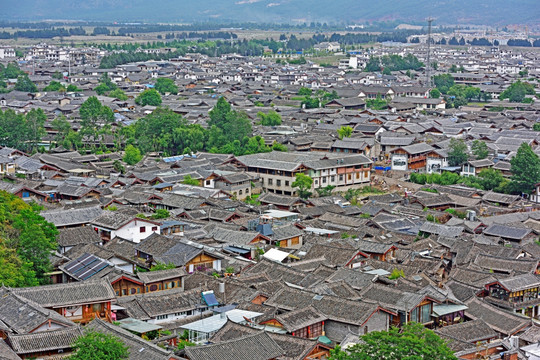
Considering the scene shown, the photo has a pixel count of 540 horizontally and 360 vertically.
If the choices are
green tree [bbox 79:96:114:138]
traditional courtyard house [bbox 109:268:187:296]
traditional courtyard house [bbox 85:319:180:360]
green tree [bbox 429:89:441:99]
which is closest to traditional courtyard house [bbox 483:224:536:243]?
traditional courtyard house [bbox 109:268:187:296]

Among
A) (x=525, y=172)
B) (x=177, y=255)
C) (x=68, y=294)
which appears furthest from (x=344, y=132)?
(x=68, y=294)

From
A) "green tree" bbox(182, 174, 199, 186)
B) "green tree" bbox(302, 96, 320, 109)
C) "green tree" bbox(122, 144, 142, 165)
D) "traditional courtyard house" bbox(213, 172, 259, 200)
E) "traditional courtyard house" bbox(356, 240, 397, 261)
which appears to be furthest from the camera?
"green tree" bbox(302, 96, 320, 109)

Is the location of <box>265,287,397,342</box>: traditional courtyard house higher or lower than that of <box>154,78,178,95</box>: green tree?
lower

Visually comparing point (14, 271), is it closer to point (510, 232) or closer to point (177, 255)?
point (177, 255)

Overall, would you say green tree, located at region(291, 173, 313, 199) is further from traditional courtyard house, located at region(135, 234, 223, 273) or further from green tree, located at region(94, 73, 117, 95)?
green tree, located at region(94, 73, 117, 95)

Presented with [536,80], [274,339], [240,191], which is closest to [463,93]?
[536,80]

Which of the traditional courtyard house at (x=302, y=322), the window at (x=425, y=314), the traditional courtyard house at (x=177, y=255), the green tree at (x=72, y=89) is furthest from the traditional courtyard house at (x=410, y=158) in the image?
the green tree at (x=72, y=89)

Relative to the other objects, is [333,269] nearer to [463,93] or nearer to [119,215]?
[119,215]
